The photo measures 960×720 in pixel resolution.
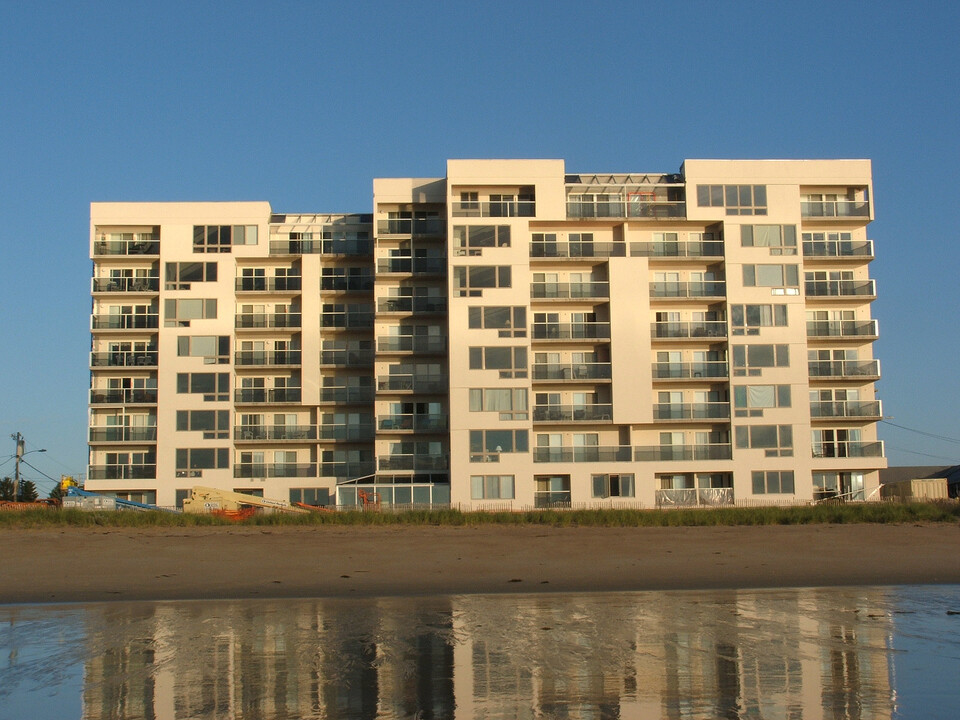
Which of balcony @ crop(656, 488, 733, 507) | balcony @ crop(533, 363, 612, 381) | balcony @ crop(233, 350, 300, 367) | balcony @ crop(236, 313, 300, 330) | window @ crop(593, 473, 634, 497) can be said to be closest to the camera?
balcony @ crop(656, 488, 733, 507)

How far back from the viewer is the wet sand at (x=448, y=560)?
24797 mm

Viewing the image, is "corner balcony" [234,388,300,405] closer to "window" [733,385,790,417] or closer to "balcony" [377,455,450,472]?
"balcony" [377,455,450,472]

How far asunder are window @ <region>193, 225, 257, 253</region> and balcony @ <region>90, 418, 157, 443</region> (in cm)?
1257

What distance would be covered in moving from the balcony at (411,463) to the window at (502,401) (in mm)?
4688

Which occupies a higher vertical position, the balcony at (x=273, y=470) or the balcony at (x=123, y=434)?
the balcony at (x=123, y=434)

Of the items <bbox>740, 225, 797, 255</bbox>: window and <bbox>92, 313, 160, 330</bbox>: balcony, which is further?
<bbox>92, 313, 160, 330</bbox>: balcony

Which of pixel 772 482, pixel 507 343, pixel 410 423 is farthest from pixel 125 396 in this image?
pixel 772 482

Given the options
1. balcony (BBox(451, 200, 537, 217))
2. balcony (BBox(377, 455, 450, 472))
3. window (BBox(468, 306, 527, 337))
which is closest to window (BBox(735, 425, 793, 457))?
window (BBox(468, 306, 527, 337))

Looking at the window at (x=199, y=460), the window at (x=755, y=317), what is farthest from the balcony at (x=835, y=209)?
the window at (x=199, y=460)

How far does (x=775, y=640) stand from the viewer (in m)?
16.6

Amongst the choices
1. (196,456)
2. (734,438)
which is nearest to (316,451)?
(196,456)

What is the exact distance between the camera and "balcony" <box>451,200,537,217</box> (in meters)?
61.1

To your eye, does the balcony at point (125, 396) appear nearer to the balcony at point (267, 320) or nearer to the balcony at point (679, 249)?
the balcony at point (267, 320)

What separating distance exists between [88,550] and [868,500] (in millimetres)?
46767
